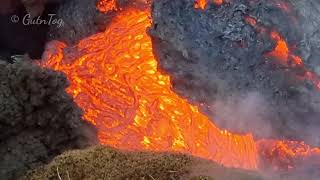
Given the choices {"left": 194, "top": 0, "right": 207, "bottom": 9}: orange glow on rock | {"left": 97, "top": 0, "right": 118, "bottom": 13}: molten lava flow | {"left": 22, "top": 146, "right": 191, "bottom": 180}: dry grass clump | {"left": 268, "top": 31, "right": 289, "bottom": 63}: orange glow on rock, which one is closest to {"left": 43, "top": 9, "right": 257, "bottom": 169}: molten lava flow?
{"left": 97, "top": 0, "right": 118, "bottom": 13}: molten lava flow

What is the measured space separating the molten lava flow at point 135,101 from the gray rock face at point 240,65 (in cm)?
19

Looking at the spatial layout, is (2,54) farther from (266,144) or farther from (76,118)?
(266,144)

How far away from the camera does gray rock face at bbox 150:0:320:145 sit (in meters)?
4.04

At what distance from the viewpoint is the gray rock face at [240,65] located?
404 cm

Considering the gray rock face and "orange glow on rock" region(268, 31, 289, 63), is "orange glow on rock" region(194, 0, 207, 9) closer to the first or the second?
the gray rock face

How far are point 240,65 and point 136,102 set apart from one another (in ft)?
3.14

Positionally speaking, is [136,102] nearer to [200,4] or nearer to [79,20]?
[200,4]

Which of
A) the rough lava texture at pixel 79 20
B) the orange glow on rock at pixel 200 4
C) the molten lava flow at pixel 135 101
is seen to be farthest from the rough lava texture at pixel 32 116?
the rough lava texture at pixel 79 20

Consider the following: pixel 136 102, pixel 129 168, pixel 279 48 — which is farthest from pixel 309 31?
pixel 129 168

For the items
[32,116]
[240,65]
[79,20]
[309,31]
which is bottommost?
[32,116]

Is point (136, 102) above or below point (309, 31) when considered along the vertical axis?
below

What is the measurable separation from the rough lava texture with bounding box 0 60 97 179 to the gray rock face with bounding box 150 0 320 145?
0.94 m

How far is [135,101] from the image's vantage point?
4484mm

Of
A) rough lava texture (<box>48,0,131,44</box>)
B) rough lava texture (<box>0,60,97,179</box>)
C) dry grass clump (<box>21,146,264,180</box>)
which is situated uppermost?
rough lava texture (<box>48,0,131,44</box>)
